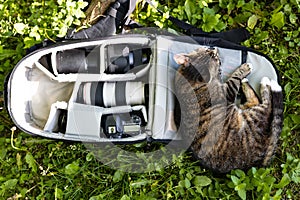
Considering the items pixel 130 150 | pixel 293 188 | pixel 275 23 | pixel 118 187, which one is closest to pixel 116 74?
pixel 130 150

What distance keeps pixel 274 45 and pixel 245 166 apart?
67 centimetres

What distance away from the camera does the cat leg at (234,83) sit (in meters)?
1.99

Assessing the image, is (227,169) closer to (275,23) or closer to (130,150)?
(130,150)

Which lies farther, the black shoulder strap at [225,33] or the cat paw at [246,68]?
the black shoulder strap at [225,33]

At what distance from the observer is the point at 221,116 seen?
6.38 feet

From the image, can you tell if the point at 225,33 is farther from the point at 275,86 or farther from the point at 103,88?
the point at 103,88

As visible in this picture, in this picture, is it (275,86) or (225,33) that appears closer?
(275,86)

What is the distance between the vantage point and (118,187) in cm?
213

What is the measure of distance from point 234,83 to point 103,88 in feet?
1.98

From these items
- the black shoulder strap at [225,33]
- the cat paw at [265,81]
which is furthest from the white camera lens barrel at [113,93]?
the cat paw at [265,81]

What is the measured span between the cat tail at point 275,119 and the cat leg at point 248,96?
8 centimetres

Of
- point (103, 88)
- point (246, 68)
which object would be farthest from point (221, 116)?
point (103, 88)

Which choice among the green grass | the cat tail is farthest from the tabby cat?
the green grass

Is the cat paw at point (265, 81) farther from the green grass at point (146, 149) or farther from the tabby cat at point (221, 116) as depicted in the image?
the green grass at point (146, 149)
